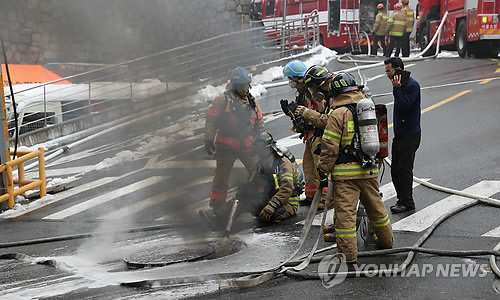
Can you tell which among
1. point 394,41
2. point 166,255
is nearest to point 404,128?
point 166,255

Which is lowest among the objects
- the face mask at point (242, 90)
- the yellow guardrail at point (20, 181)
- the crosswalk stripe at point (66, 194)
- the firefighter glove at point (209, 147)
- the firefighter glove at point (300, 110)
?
the crosswalk stripe at point (66, 194)

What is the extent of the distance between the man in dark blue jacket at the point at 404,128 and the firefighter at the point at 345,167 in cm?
158

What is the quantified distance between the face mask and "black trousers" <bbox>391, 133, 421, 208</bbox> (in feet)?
6.24

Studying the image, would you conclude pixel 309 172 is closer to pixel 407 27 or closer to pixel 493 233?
pixel 493 233

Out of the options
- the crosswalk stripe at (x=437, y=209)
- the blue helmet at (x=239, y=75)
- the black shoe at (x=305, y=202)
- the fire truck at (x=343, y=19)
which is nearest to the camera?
the blue helmet at (x=239, y=75)

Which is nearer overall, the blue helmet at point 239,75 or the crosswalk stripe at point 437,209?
the blue helmet at point 239,75

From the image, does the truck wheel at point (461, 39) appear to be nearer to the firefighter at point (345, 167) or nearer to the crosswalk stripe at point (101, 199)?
the crosswalk stripe at point (101, 199)

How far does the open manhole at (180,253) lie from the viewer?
248 inches

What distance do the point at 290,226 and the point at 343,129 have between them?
6.88 ft

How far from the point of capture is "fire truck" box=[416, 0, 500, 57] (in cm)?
1792

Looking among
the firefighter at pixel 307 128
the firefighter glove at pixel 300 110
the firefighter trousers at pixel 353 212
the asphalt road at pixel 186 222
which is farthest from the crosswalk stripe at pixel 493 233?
the firefighter glove at pixel 300 110

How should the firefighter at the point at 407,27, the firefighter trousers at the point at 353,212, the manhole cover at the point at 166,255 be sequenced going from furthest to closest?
the firefighter at the point at 407,27
the manhole cover at the point at 166,255
the firefighter trousers at the point at 353,212

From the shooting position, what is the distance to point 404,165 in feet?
24.8

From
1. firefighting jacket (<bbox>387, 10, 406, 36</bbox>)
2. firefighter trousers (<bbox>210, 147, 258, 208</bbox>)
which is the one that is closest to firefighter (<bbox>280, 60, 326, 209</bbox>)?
firefighter trousers (<bbox>210, 147, 258, 208</bbox>)
